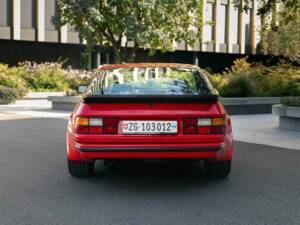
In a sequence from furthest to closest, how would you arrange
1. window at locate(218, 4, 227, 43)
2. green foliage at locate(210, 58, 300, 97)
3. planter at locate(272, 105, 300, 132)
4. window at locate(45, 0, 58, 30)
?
window at locate(218, 4, 227, 43) < window at locate(45, 0, 58, 30) < green foliage at locate(210, 58, 300, 97) < planter at locate(272, 105, 300, 132)

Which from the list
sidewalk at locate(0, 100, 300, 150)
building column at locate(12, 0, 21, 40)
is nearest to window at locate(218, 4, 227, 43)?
building column at locate(12, 0, 21, 40)

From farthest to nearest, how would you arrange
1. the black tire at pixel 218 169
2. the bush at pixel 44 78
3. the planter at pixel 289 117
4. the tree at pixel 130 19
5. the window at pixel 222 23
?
the window at pixel 222 23 < the bush at pixel 44 78 < the tree at pixel 130 19 < the planter at pixel 289 117 < the black tire at pixel 218 169

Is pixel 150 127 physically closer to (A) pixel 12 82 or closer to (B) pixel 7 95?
(B) pixel 7 95

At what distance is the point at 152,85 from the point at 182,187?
1.39 metres

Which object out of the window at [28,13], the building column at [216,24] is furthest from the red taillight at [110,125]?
the building column at [216,24]

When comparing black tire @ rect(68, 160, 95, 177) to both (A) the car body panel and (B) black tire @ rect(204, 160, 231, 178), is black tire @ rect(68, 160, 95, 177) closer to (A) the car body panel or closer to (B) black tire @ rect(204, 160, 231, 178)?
(A) the car body panel

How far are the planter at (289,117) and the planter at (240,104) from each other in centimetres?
406

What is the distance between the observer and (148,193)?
577 cm

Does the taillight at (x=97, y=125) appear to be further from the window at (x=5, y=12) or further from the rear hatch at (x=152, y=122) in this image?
the window at (x=5, y=12)

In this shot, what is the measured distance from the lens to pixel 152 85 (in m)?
6.69

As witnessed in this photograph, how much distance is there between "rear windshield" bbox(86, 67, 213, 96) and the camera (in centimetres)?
655

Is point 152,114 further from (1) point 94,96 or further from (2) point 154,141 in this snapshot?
(1) point 94,96

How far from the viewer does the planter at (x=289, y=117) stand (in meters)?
11.9

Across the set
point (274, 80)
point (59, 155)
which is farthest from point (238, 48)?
point (59, 155)
